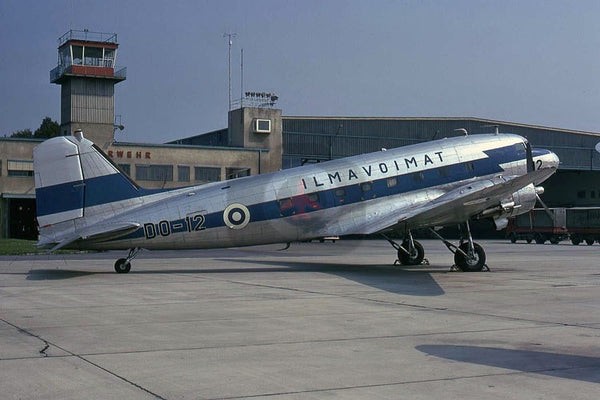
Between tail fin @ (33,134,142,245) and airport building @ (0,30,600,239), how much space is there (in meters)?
41.2

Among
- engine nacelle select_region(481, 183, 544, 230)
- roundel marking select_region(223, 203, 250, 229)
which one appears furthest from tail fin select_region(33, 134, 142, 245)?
engine nacelle select_region(481, 183, 544, 230)

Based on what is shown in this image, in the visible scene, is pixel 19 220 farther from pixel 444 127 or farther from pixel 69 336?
pixel 69 336

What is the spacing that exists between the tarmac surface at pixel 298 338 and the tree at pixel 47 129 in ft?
379

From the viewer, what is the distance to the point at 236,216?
86.3 ft

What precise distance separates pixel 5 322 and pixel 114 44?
62758 millimetres

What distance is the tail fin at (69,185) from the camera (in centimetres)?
2481

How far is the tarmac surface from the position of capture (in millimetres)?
9242

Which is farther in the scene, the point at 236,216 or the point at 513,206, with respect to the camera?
the point at 513,206

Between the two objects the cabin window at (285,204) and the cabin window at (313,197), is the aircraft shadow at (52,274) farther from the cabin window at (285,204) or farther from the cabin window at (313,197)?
the cabin window at (313,197)

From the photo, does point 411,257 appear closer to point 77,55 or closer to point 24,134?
point 77,55

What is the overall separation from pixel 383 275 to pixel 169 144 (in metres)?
47.8

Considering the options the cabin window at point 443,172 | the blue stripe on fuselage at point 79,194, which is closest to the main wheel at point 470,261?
the cabin window at point 443,172

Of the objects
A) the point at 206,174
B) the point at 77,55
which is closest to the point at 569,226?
the point at 206,174

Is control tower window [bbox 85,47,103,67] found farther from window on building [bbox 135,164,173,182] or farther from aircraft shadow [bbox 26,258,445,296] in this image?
aircraft shadow [bbox 26,258,445,296]
